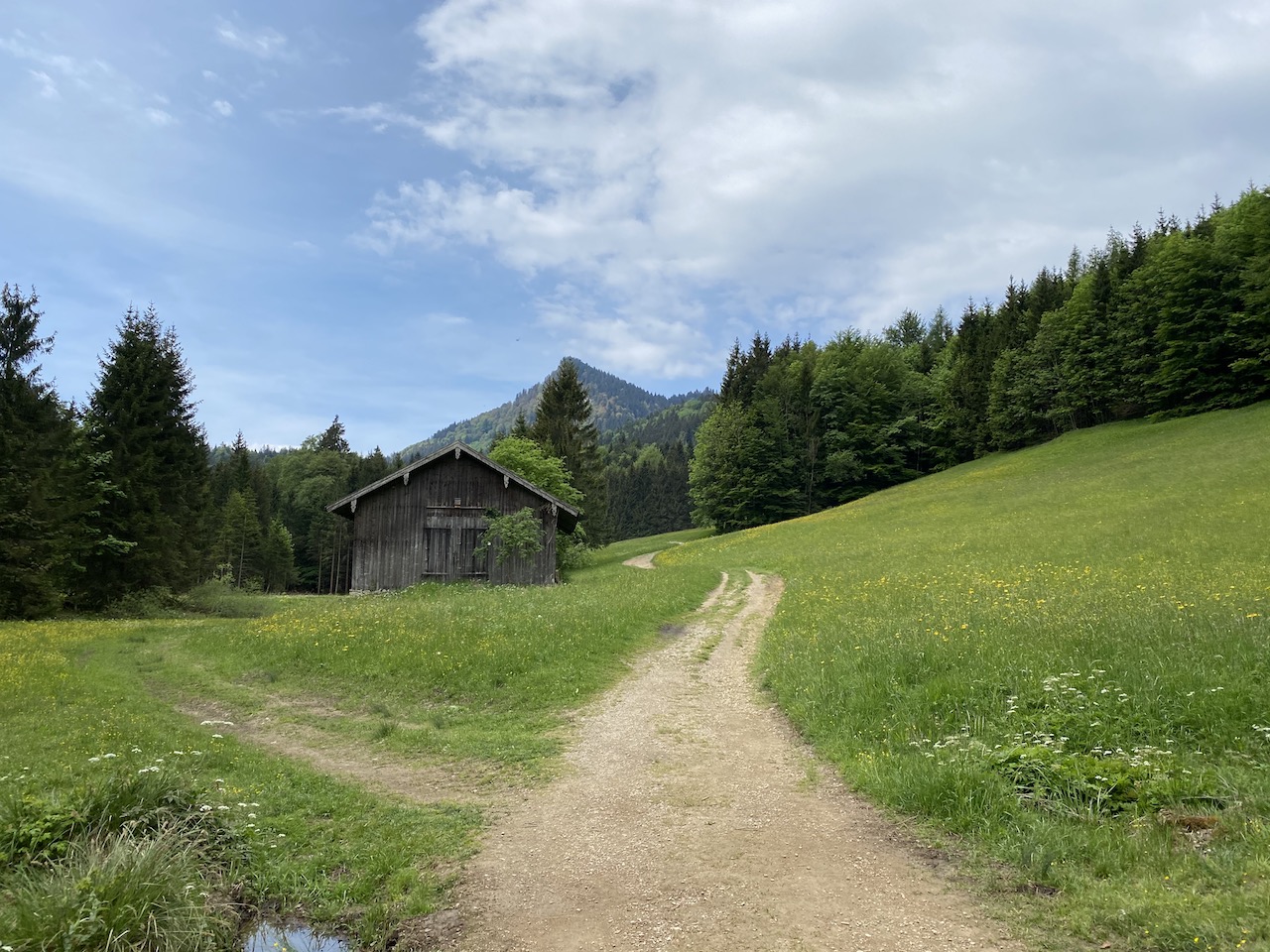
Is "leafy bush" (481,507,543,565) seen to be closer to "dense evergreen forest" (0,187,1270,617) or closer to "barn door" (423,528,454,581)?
"barn door" (423,528,454,581)

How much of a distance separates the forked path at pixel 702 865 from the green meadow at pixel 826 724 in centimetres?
48

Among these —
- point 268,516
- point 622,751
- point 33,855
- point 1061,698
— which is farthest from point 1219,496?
point 268,516

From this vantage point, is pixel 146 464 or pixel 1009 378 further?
pixel 1009 378

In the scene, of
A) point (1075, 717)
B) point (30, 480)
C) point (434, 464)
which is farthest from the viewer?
point (434, 464)

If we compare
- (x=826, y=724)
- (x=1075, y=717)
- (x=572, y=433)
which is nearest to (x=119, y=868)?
(x=826, y=724)

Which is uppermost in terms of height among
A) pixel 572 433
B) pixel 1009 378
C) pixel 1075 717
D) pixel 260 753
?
pixel 1009 378

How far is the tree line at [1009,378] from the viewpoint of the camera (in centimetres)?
5441

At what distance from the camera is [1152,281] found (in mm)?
58438

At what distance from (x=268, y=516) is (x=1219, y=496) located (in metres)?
96.9

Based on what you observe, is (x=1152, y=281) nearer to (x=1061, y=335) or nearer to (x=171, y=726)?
(x=1061, y=335)

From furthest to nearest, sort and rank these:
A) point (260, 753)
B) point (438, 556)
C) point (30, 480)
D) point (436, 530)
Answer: point (436, 530) < point (438, 556) < point (30, 480) < point (260, 753)

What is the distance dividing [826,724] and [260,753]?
8.55 meters

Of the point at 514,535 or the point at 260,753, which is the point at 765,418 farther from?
the point at 260,753

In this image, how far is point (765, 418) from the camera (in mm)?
73062
